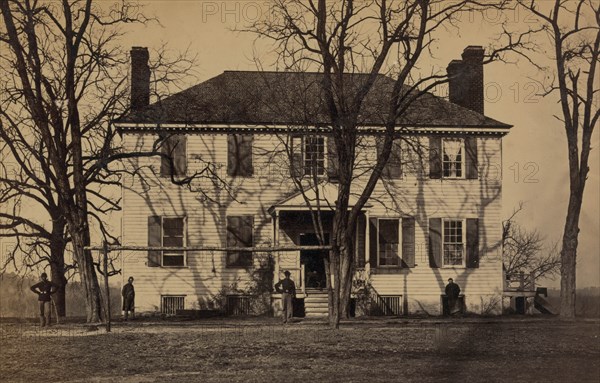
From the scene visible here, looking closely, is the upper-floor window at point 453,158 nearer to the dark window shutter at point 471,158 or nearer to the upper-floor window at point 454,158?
the upper-floor window at point 454,158

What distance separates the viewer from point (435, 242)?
1196 inches

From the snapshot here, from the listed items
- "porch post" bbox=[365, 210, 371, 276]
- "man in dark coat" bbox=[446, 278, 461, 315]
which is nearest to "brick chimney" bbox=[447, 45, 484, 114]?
"porch post" bbox=[365, 210, 371, 276]

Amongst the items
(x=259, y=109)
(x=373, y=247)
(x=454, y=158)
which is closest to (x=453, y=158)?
(x=454, y=158)

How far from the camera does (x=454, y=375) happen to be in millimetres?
13258

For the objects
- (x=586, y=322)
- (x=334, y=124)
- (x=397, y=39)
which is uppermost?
(x=397, y=39)

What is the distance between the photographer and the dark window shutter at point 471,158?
3067 centimetres

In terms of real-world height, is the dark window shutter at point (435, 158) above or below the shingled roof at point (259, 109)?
below

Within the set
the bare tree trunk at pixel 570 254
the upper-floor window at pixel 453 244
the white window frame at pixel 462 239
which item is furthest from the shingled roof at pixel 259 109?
the bare tree trunk at pixel 570 254

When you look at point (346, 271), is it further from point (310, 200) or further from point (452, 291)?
point (452, 291)

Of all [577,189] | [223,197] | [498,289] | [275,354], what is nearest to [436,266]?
[498,289]

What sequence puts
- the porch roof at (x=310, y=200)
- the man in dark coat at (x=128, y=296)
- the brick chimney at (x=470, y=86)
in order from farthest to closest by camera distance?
the brick chimney at (x=470, y=86), the porch roof at (x=310, y=200), the man in dark coat at (x=128, y=296)

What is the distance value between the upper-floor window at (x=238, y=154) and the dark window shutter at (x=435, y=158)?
6.90m

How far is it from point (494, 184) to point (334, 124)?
32.4 ft

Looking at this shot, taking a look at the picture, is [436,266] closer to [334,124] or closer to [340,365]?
[334,124]
